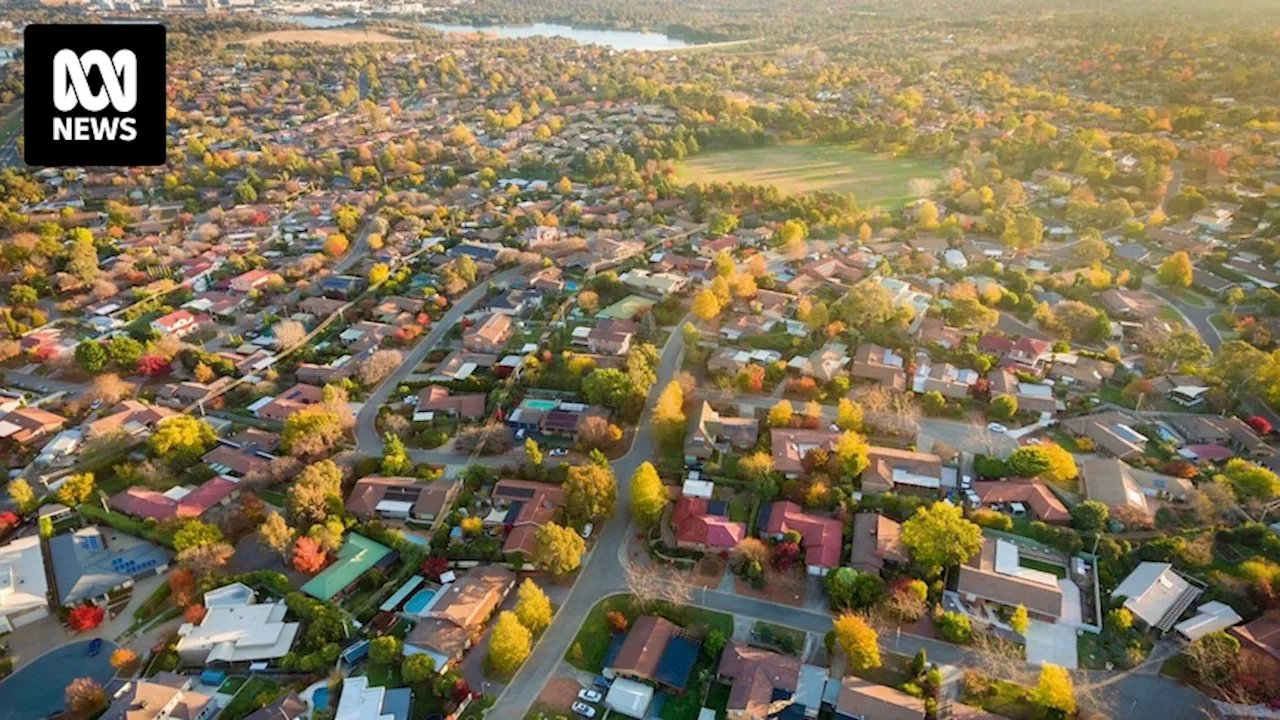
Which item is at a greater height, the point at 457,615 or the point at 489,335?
the point at 489,335

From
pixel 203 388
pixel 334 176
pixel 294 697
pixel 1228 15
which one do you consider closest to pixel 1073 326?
pixel 294 697

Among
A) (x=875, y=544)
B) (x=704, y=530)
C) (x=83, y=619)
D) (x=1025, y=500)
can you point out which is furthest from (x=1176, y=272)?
(x=83, y=619)

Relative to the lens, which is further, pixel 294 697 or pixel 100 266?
pixel 100 266

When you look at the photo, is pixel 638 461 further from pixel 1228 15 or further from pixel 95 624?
pixel 1228 15

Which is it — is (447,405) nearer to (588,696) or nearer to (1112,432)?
(588,696)

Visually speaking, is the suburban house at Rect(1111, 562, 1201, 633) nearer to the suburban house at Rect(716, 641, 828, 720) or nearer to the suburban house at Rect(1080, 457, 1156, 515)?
the suburban house at Rect(1080, 457, 1156, 515)

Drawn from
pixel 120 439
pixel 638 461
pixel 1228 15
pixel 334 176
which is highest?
pixel 1228 15

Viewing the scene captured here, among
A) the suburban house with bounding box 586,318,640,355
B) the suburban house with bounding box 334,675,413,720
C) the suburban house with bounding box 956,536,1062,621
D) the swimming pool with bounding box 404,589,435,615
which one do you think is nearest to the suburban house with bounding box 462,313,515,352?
the suburban house with bounding box 586,318,640,355

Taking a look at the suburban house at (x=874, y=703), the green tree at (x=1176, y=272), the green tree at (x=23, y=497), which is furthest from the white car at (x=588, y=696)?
the green tree at (x=1176, y=272)
